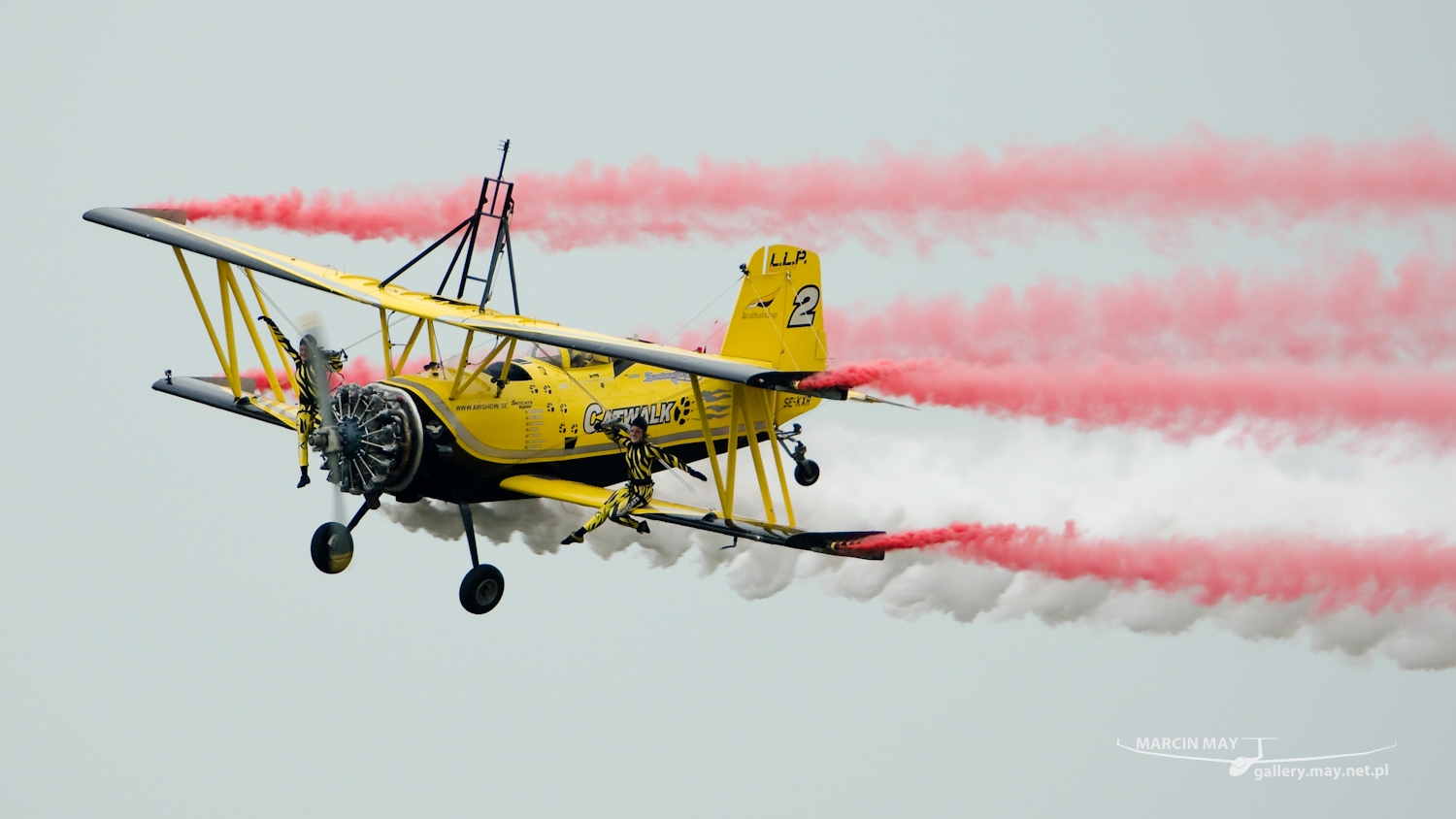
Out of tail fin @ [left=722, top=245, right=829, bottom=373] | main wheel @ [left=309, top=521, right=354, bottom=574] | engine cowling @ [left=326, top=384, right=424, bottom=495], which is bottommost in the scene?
main wheel @ [left=309, top=521, right=354, bottom=574]

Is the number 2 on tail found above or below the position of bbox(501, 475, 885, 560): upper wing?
above

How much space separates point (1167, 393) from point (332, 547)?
996cm

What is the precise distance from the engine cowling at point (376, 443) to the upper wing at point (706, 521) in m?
1.49

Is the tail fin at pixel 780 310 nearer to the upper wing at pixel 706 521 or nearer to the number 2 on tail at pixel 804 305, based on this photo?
the number 2 on tail at pixel 804 305

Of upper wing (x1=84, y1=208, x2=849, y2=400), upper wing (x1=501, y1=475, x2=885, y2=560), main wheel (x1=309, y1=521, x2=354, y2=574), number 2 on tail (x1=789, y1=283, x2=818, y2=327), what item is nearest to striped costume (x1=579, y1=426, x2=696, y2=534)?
upper wing (x1=501, y1=475, x2=885, y2=560)

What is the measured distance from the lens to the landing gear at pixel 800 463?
2836 centimetres

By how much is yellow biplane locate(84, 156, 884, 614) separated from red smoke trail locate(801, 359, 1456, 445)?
893 mm

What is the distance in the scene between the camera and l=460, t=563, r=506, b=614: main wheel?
77.3 feet

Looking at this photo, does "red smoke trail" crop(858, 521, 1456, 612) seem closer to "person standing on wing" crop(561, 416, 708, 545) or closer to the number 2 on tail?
"person standing on wing" crop(561, 416, 708, 545)

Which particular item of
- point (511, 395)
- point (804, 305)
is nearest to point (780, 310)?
point (804, 305)

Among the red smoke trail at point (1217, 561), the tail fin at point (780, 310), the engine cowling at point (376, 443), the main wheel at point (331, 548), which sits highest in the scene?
the tail fin at point (780, 310)

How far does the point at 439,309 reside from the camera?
24141 mm

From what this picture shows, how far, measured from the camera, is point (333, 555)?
23.8m

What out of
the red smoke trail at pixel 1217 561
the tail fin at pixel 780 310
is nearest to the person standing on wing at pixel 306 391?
the tail fin at pixel 780 310
